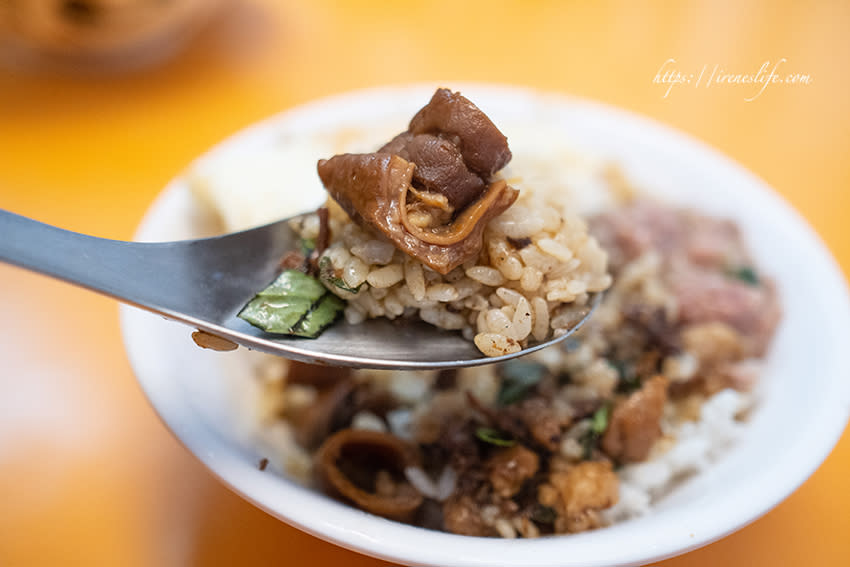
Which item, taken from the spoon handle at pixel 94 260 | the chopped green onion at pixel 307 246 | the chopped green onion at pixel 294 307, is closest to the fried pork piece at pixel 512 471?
the chopped green onion at pixel 294 307

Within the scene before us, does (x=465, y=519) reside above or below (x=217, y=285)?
below

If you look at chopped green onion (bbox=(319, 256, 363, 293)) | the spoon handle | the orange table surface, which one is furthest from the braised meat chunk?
the orange table surface

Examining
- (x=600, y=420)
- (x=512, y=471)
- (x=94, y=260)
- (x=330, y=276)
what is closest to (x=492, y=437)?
(x=512, y=471)

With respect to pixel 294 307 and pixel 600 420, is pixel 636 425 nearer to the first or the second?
pixel 600 420

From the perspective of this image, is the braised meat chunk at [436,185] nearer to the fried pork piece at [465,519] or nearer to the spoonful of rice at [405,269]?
the spoonful of rice at [405,269]

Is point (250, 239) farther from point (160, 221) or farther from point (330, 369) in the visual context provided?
point (330, 369)

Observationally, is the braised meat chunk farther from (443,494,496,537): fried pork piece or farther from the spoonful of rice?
(443,494,496,537): fried pork piece

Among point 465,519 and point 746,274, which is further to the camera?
point 746,274
